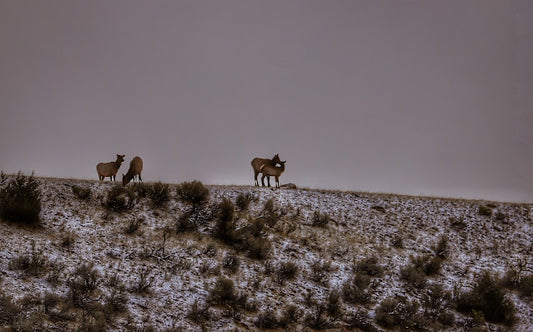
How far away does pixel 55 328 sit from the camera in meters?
9.90

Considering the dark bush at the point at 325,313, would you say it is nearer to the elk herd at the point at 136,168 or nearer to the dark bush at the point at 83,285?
the dark bush at the point at 83,285

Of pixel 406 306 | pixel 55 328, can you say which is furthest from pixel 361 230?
pixel 55 328

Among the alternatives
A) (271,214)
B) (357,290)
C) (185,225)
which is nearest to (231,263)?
(185,225)

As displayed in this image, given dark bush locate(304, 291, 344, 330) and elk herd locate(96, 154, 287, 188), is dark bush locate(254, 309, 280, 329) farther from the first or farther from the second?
elk herd locate(96, 154, 287, 188)

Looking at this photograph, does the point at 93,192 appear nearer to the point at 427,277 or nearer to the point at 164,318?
the point at 164,318

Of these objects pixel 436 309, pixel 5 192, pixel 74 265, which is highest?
pixel 5 192

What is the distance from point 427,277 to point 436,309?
79.0 inches

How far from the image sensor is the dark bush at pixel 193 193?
18625 millimetres

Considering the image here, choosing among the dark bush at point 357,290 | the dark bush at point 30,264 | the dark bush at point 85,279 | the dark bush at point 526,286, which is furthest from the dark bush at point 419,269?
the dark bush at point 30,264

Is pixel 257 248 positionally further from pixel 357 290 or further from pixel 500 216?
pixel 500 216

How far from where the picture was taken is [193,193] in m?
18.7

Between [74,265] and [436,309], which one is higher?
[74,265]

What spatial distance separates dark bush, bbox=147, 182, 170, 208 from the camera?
1791 cm

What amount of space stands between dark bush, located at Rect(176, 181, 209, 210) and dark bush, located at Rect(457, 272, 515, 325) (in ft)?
33.9
